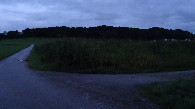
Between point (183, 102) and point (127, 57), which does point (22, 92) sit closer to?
point (183, 102)

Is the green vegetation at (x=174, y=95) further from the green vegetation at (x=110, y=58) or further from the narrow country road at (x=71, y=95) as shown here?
the green vegetation at (x=110, y=58)

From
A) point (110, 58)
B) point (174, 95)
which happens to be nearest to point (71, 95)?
point (174, 95)

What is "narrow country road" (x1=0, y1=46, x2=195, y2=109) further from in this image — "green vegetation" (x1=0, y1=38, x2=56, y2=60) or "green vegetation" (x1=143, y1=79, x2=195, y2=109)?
"green vegetation" (x1=0, y1=38, x2=56, y2=60)

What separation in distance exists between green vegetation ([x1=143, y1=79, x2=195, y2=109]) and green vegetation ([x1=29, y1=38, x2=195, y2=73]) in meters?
7.35

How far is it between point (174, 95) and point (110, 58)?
1042cm

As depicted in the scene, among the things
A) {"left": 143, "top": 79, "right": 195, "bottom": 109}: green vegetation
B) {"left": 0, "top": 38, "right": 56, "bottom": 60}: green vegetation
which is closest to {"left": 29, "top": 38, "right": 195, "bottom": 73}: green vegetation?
{"left": 143, "top": 79, "right": 195, "bottom": 109}: green vegetation

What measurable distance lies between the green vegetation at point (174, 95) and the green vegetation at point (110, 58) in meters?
7.35

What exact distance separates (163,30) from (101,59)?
2707 cm

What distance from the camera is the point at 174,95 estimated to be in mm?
9414

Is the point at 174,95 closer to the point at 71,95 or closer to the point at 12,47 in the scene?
the point at 71,95

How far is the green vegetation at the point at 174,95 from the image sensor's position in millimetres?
8422

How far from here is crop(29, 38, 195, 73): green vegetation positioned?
1928cm

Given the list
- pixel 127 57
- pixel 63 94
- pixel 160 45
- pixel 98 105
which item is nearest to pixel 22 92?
pixel 63 94

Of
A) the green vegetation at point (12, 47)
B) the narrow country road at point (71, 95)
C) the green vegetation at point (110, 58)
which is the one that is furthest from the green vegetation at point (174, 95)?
the green vegetation at point (12, 47)
